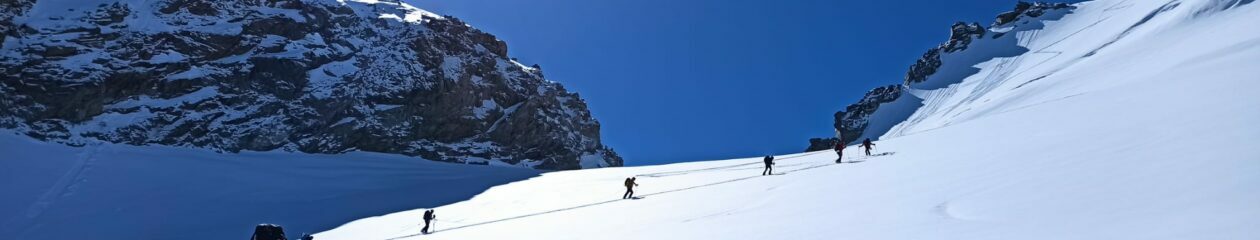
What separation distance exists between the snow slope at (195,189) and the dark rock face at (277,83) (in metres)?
6.86

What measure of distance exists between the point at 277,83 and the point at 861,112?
71.4 metres

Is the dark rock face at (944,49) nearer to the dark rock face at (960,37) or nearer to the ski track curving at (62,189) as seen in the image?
the dark rock face at (960,37)

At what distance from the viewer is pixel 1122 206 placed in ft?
19.4

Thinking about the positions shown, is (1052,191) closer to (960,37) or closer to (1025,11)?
(960,37)

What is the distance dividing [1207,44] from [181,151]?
6007 cm

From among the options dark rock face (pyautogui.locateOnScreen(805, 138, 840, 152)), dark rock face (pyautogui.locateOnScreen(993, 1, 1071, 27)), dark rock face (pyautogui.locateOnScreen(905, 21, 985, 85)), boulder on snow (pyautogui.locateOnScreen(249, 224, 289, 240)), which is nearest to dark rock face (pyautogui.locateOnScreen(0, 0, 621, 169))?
dark rock face (pyautogui.locateOnScreen(805, 138, 840, 152))

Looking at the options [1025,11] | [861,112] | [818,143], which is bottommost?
[818,143]

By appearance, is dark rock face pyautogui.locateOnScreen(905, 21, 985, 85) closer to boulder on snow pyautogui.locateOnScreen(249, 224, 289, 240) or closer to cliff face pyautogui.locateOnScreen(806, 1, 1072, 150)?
cliff face pyautogui.locateOnScreen(806, 1, 1072, 150)

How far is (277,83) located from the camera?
69812mm

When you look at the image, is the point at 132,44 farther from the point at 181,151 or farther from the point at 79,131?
the point at 181,151

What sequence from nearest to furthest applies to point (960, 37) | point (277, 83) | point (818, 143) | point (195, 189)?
point (195, 189)
point (277, 83)
point (818, 143)
point (960, 37)

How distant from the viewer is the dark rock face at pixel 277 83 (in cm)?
6181

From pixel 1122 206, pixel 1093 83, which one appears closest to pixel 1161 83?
pixel 1093 83

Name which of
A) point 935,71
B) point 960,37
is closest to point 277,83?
point 935,71
